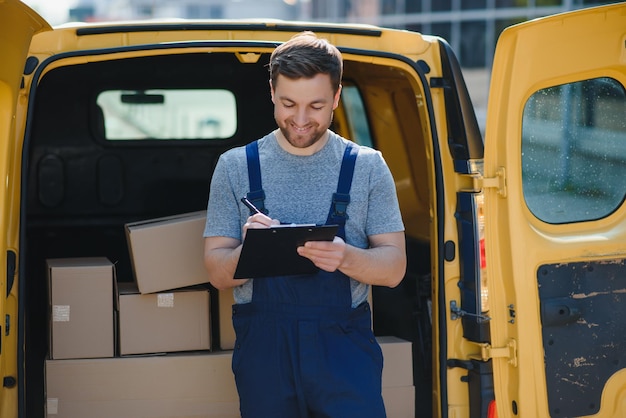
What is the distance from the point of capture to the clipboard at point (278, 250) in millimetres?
2693

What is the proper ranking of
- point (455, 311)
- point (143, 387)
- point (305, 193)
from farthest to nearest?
point (143, 387)
point (455, 311)
point (305, 193)

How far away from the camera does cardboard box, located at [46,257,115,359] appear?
3.65 m

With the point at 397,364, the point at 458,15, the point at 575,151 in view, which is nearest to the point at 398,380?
the point at 397,364

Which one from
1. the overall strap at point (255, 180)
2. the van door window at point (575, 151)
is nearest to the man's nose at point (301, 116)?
the overall strap at point (255, 180)

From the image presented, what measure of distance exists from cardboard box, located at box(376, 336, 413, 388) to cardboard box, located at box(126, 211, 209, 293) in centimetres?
77

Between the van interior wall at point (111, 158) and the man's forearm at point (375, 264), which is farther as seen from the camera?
the van interior wall at point (111, 158)

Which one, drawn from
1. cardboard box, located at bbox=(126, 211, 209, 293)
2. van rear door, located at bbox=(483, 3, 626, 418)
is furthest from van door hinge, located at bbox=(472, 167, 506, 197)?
cardboard box, located at bbox=(126, 211, 209, 293)

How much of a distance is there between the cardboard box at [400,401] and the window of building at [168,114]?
6.82 ft

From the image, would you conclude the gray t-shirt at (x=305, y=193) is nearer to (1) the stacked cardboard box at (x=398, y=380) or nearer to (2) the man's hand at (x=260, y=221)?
(2) the man's hand at (x=260, y=221)

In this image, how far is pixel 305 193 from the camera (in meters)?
2.95

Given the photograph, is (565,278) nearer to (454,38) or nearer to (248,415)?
(248,415)

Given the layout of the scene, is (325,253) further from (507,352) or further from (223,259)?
(507,352)

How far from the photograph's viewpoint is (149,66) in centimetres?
517

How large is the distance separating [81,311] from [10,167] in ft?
2.78
